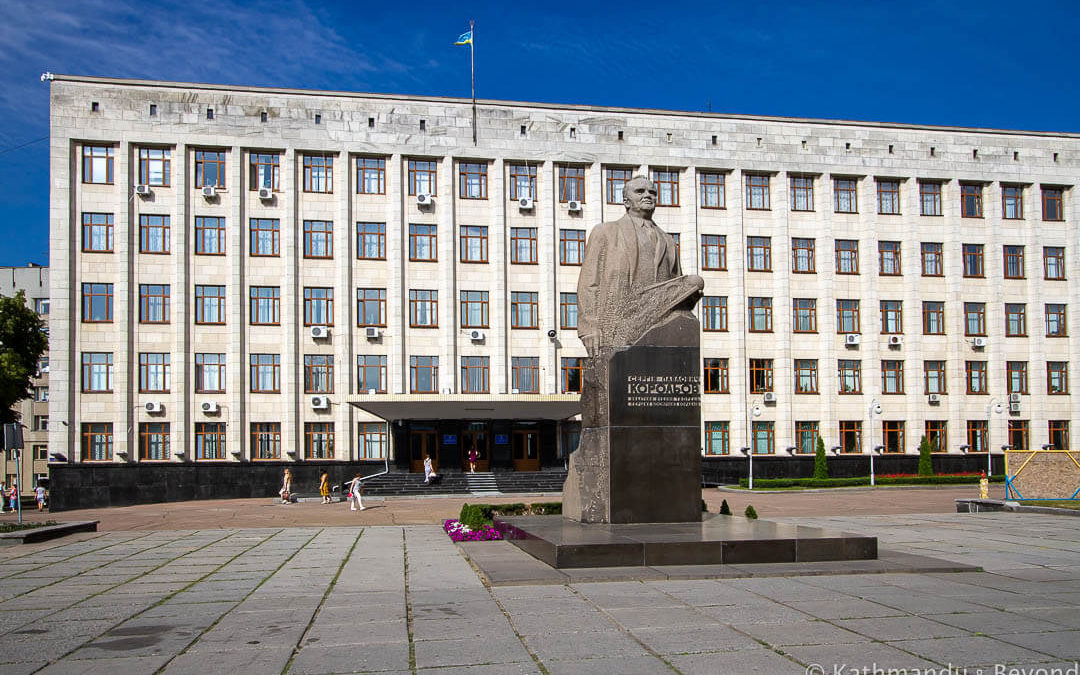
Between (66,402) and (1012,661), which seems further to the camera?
(66,402)

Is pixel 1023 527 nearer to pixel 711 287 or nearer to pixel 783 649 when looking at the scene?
pixel 783 649

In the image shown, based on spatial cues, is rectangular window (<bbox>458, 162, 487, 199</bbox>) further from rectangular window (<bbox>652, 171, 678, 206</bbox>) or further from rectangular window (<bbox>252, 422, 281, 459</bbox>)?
rectangular window (<bbox>252, 422, 281, 459</bbox>)

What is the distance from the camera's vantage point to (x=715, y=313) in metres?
43.1

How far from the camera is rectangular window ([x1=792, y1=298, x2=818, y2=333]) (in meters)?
43.9

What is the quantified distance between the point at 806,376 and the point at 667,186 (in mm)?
11309

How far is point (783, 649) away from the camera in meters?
6.95

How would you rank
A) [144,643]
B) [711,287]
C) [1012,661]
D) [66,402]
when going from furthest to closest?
[711,287], [66,402], [144,643], [1012,661]

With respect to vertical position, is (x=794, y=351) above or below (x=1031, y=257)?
below

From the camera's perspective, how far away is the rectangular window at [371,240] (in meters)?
40.6

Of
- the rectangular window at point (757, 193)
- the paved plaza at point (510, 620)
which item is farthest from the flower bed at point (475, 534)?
the rectangular window at point (757, 193)

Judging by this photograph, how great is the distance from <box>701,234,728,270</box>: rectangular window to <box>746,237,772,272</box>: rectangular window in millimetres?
1149

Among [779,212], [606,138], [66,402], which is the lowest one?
[66,402]

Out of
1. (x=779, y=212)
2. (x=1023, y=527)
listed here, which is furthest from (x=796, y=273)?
(x=1023, y=527)

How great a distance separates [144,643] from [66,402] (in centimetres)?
3389
